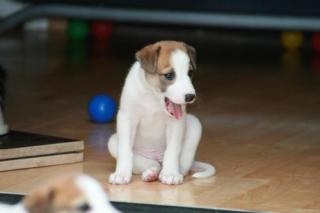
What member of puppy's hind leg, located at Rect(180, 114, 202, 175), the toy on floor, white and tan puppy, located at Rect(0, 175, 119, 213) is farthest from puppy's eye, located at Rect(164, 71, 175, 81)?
the toy on floor

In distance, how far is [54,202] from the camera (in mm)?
1769

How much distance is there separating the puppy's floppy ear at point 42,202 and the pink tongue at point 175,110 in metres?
→ 1.63

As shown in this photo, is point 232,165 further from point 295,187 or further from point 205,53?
point 205,53

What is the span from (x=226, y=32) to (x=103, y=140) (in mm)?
4366

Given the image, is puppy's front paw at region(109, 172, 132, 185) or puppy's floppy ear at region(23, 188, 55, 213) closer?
puppy's floppy ear at region(23, 188, 55, 213)

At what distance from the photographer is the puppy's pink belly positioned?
3.52m

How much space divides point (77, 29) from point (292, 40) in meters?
1.82

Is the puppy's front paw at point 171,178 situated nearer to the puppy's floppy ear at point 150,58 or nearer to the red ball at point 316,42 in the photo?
the puppy's floppy ear at point 150,58

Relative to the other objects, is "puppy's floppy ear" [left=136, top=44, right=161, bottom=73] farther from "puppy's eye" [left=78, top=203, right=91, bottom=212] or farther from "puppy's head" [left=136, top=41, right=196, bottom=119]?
"puppy's eye" [left=78, top=203, right=91, bottom=212]

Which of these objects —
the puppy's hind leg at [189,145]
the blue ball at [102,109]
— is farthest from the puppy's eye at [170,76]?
the blue ball at [102,109]

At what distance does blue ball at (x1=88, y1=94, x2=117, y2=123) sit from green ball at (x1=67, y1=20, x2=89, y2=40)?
11.2ft

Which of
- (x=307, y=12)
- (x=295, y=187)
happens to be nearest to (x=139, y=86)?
(x=295, y=187)

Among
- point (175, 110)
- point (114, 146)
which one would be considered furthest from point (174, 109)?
point (114, 146)

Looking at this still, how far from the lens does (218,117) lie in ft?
15.4
